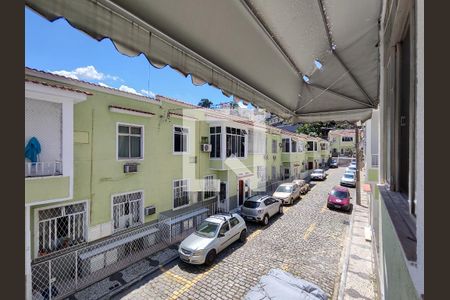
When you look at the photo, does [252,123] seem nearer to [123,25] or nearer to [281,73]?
[281,73]

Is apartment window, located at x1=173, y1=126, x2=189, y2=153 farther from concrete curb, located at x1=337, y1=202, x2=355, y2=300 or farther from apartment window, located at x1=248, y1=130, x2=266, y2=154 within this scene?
concrete curb, located at x1=337, y1=202, x2=355, y2=300

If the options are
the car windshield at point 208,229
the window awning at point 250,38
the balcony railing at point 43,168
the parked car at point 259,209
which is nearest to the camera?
the window awning at point 250,38

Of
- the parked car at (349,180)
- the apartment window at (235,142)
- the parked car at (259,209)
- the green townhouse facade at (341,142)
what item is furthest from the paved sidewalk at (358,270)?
the green townhouse facade at (341,142)

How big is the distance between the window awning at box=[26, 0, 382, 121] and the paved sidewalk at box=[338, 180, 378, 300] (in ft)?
21.5

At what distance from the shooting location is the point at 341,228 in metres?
12.9

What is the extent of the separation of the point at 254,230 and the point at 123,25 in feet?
40.6

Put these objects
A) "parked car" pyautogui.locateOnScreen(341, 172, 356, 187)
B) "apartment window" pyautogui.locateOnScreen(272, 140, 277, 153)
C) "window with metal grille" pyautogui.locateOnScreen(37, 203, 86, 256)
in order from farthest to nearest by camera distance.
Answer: "parked car" pyautogui.locateOnScreen(341, 172, 356, 187) → "apartment window" pyautogui.locateOnScreen(272, 140, 277, 153) → "window with metal grille" pyautogui.locateOnScreen(37, 203, 86, 256)

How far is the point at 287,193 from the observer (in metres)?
17.8

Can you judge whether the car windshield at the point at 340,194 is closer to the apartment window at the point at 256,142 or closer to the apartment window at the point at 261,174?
the apartment window at the point at 261,174

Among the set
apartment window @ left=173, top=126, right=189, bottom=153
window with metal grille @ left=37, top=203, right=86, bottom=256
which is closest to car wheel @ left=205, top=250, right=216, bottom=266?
window with metal grille @ left=37, top=203, right=86, bottom=256

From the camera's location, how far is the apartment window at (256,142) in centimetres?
1800

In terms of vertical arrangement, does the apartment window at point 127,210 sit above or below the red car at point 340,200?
above

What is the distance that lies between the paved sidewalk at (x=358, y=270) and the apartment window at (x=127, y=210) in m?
8.52

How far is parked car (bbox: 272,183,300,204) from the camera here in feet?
57.0
